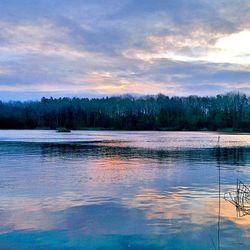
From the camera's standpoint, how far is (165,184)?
987 inches

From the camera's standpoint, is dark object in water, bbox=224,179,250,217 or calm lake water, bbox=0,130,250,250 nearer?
calm lake water, bbox=0,130,250,250

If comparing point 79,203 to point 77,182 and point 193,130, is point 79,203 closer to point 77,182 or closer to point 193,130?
point 77,182

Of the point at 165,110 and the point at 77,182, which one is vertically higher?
the point at 165,110

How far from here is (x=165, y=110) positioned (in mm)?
195000

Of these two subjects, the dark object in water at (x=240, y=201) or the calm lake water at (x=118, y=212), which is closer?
the calm lake water at (x=118, y=212)

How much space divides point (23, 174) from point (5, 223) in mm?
14289

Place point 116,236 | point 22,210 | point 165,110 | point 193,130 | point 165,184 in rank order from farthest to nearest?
point 165,110 → point 193,130 → point 165,184 → point 22,210 → point 116,236

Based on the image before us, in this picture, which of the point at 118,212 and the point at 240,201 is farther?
the point at 240,201

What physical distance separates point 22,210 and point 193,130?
164 meters

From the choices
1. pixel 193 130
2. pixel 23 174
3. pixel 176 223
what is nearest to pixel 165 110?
pixel 193 130

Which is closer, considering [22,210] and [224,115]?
[22,210]

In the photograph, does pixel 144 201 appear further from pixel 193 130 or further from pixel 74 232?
pixel 193 130

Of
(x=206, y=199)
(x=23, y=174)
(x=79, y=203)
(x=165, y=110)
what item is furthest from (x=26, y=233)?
(x=165, y=110)

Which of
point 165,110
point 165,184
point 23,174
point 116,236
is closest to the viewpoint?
point 116,236
